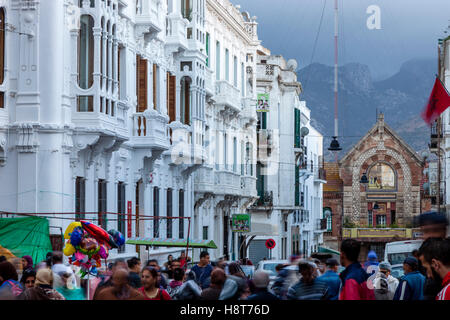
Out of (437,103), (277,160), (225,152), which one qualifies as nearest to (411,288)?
(437,103)

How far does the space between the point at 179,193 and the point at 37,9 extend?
1390 centimetres

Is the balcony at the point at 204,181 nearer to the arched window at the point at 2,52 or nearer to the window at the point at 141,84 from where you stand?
the window at the point at 141,84

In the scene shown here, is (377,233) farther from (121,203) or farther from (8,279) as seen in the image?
(8,279)

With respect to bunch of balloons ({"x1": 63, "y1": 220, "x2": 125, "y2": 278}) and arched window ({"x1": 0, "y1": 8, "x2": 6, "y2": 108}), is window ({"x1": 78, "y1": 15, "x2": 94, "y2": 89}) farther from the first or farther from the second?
bunch of balloons ({"x1": 63, "y1": 220, "x2": 125, "y2": 278})

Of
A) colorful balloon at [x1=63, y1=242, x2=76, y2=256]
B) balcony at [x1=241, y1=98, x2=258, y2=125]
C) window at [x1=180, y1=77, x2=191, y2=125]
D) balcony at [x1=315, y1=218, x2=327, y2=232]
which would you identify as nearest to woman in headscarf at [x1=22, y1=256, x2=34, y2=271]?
colorful balloon at [x1=63, y1=242, x2=76, y2=256]

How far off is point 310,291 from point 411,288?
1090mm

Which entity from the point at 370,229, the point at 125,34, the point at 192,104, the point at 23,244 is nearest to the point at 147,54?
the point at 125,34

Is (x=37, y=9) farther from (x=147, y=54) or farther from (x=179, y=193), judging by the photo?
(x=179, y=193)

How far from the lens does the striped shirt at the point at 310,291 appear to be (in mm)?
10617

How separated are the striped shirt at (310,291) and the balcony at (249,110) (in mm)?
35061

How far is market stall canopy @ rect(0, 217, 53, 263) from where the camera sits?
1888 cm

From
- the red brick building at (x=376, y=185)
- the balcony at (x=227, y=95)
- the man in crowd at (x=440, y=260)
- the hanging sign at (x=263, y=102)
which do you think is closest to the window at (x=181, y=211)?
the balcony at (x=227, y=95)

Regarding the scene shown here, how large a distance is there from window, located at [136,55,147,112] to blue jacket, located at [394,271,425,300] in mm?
18504

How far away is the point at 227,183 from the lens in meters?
40.9
